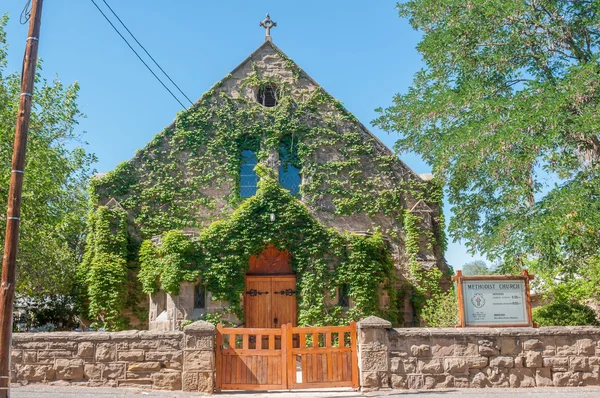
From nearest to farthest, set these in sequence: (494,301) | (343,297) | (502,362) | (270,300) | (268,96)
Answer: (502,362), (494,301), (343,297), (270,300), (268,96)

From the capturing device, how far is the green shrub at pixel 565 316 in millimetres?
14086

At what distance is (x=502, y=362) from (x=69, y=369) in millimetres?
8048

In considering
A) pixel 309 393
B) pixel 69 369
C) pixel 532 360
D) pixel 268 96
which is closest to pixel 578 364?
pixel 532 360

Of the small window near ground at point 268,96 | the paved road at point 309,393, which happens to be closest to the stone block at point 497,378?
the paved road at point 309,393

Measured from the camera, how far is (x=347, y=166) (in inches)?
768

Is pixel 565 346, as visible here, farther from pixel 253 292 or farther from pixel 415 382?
pixel 253 292

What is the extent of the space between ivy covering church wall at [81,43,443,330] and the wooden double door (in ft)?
7.66

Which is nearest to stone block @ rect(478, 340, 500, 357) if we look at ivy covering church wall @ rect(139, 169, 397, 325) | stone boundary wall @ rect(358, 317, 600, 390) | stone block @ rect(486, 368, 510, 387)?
stone boundary wall @ rect(358, 317, 600, 390)

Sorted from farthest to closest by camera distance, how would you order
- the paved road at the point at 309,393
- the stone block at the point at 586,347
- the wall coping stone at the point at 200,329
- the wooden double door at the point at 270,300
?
the wooden double door at the point at 270,300 < the stone block at the point at 586,347 < the wall coping stone at the point at 200,329 < the paved road at the point at 309,393

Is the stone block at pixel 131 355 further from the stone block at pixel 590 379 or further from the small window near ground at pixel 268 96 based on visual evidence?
the small window near ground at pixel 268 96

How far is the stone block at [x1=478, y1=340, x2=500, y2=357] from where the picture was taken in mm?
11297

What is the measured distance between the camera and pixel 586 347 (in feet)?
37.8

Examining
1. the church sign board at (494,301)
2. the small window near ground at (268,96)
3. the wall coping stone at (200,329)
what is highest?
the small window near ground at (268,96)

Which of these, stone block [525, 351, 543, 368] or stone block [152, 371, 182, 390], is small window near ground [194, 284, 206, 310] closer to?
stone block [152, 371, 182, 390]
